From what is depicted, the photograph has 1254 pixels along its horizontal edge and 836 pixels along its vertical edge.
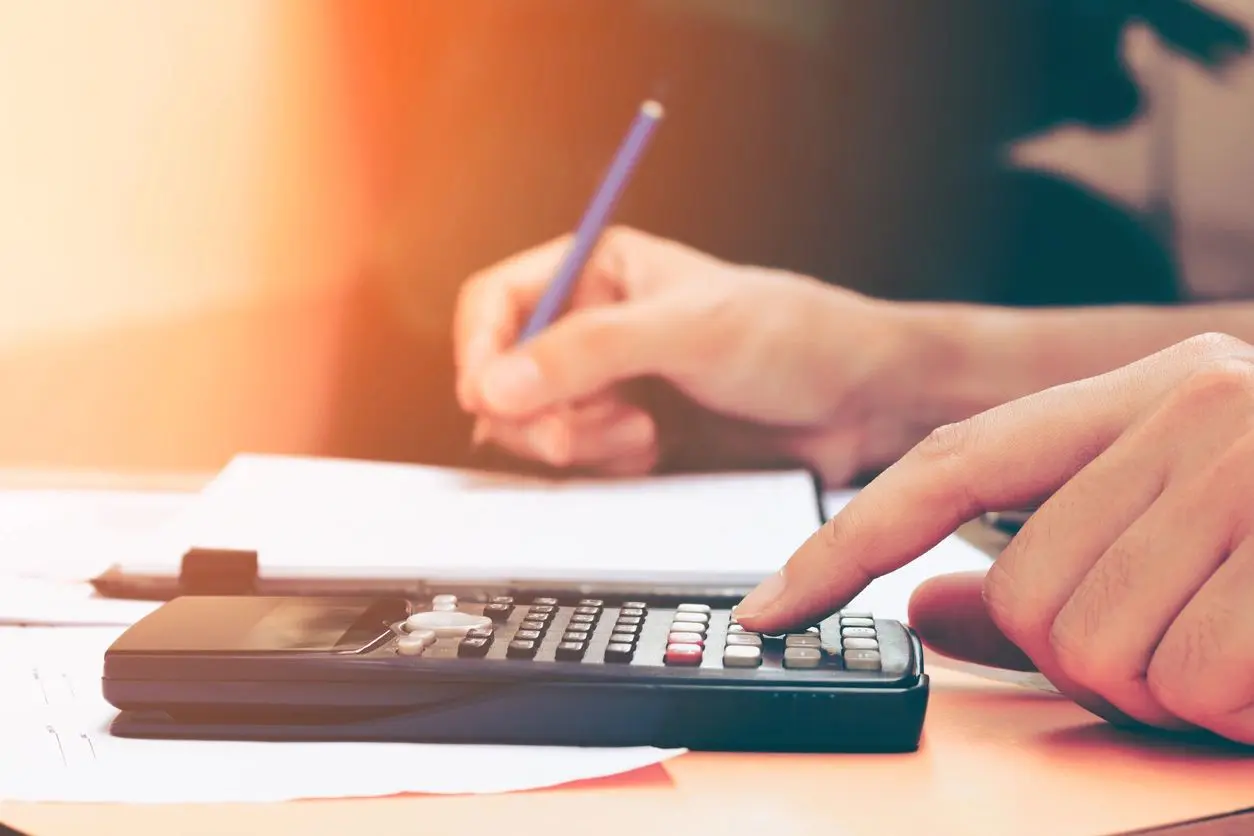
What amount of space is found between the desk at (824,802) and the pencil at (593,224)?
0.47m

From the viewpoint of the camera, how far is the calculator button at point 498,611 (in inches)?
13.0

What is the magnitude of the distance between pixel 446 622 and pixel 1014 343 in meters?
0.58

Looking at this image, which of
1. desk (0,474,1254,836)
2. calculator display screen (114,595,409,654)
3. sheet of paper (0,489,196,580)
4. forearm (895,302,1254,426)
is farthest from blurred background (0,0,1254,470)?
desk (0,474,1254,836)

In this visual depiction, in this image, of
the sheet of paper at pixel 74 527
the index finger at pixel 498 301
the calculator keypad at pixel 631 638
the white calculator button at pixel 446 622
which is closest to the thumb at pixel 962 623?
the calculator keypad at pixel 631 638

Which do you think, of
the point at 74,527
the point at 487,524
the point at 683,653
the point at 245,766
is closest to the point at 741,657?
the point at 683,653

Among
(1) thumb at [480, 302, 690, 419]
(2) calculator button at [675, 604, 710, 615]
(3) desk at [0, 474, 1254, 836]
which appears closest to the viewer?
(3) desk at [0, 474, 1254, 836]

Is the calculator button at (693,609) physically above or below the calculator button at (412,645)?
below

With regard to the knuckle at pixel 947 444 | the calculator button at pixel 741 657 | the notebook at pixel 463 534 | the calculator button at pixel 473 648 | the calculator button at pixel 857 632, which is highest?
the knuckle at pixel 947 444

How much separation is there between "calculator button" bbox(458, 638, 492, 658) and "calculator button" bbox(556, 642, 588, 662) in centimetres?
2

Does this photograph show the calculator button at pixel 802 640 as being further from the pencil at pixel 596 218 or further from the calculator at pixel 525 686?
the pencil at pixel 596 218

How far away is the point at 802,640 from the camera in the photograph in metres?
0.31

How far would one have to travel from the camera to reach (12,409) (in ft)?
2.44

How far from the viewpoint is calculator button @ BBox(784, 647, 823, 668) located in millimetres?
288

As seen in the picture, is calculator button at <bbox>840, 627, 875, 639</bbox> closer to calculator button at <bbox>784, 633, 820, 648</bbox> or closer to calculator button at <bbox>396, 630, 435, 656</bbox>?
calculator button at <bbox>784, 633, 820, 648</bbox>
